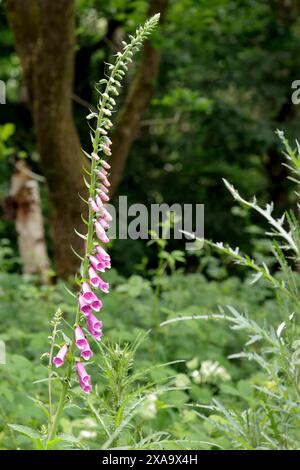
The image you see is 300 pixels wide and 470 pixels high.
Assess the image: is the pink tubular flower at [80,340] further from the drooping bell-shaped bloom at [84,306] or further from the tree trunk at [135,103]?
the tree trunk at [135,103]

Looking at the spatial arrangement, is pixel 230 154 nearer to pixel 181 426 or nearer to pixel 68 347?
pixel 181 426

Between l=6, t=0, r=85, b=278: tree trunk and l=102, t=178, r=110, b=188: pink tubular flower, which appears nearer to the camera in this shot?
l=102, t=178, r=110, b=188: pink tubular flower

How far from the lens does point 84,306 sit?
77.7 inches

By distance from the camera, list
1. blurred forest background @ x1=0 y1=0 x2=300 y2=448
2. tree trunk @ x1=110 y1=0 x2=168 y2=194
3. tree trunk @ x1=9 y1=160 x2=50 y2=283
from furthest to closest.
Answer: tree trunk @ x1=9 y1=160 x2=50 y2=283 < tree trunk @ x1=110 y1=0 x2=168 y2=194 < blurred forest background @ x1=0 y1=0 x2=300 y2=448

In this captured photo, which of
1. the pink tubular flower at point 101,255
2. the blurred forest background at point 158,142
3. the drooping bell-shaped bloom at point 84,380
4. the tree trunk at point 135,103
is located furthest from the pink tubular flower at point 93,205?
the tree trunk at point 135,103

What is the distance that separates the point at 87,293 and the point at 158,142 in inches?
450

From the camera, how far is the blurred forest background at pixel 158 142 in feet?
15.4

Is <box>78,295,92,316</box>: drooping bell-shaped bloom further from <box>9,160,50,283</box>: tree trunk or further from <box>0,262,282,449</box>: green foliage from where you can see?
<box>9,160,50,283</box>: tree trunk

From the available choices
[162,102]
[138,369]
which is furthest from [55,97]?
[138,369]

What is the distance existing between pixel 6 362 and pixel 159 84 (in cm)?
927

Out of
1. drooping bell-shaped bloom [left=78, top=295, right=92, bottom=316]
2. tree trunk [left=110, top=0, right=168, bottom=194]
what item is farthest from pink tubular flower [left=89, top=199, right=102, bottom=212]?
tree trunk [left=110, top=0, right=168, bottom=194]

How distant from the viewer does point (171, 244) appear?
1230 cm

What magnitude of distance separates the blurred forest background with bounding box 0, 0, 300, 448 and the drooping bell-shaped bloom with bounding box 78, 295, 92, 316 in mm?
1125

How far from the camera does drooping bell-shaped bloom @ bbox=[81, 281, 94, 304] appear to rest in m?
1.95
